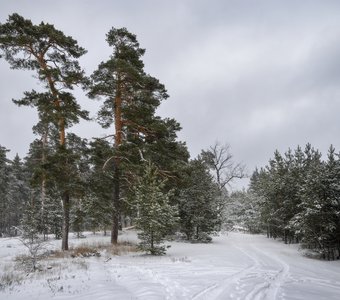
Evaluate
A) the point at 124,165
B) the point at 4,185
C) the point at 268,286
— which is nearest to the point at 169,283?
the point at 268,286

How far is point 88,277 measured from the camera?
36.8 feet

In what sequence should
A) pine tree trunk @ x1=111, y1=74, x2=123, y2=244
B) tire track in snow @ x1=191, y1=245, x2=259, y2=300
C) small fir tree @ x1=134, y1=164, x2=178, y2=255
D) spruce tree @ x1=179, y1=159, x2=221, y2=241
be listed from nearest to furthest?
tire track in snow @ x1=191, y1=245, x2=259, y2=300 → small fir tree @ x1=134, y1=164, x2=178, y2=255 → pine tree trunk @ x1=111, y1=74, x2=123, y2=244 → spruce tree @ x1=179, y1=159, x2=221, y2=241

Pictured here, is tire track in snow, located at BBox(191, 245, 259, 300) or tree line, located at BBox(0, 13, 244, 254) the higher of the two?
tree line, located at BBox(0, 13, 244, 254)

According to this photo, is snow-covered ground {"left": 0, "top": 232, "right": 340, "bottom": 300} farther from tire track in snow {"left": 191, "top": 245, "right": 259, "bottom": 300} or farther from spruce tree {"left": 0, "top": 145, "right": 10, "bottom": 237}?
spruce tree {"left": 0, "top": 145, "right": 10, "bottom": 237}

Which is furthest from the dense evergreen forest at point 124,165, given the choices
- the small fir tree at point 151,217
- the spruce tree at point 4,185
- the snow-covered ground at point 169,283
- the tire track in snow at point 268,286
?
the spruce tree at point 4,185

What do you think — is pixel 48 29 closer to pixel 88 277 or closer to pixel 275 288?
pixel 88 277

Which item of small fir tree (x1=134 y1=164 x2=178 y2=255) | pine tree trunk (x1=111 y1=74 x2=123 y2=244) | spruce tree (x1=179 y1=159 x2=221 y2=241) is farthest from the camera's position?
spruce tree (x1=179 y1=159 x2=221 y2=241)

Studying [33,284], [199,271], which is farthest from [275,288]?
[33,284]

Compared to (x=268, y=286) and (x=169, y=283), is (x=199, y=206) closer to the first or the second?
(x=268, y=286)

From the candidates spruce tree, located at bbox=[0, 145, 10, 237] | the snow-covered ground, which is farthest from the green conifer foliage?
spruce tree, located at bbox=[0, 145, 10, 237]

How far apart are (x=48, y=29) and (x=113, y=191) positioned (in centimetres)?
1192

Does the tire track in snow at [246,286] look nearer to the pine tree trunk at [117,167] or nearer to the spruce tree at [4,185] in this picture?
the pine tree trunk at [117,167]

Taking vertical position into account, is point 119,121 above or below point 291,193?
above

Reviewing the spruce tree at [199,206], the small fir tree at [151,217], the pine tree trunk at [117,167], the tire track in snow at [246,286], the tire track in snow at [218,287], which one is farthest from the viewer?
the spruce tree at [199,206]
